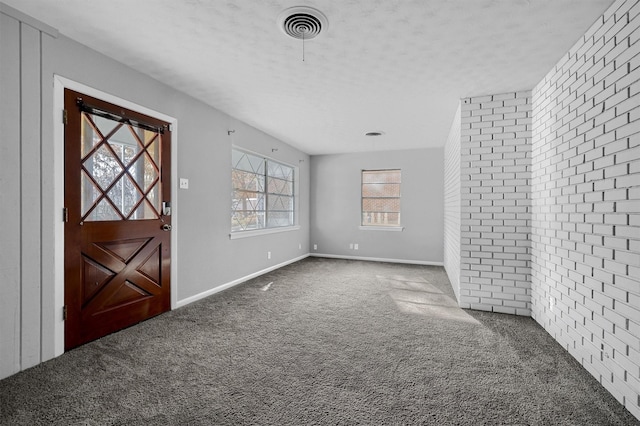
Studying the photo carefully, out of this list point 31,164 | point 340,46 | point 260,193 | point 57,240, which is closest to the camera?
point 31,164

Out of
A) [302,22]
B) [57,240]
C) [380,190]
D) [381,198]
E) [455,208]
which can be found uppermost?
[302,22]

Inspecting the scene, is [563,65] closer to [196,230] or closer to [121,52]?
[121,52]

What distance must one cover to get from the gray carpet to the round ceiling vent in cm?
250

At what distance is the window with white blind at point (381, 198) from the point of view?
6.80m

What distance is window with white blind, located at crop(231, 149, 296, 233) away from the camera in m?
4.89

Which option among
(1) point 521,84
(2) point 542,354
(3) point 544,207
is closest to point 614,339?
(2) point 542,354

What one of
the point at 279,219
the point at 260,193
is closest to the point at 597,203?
the point at 260,193

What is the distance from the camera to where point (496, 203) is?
3.46 metres

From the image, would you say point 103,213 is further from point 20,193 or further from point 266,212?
point 266,212

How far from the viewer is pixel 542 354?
2445 millimetres

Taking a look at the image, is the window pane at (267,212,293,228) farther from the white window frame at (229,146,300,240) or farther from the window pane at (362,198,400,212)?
the window pane at (362,198,400,212)

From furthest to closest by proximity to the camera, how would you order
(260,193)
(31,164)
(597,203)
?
(260,193) → (31,164) → (597,203)

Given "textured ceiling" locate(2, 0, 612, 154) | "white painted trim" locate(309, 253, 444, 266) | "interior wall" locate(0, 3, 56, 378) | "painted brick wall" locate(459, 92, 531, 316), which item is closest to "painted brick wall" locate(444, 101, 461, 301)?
"painted brick wall" locate(459, 92, 531, 316)

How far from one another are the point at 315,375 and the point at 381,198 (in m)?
5.23
